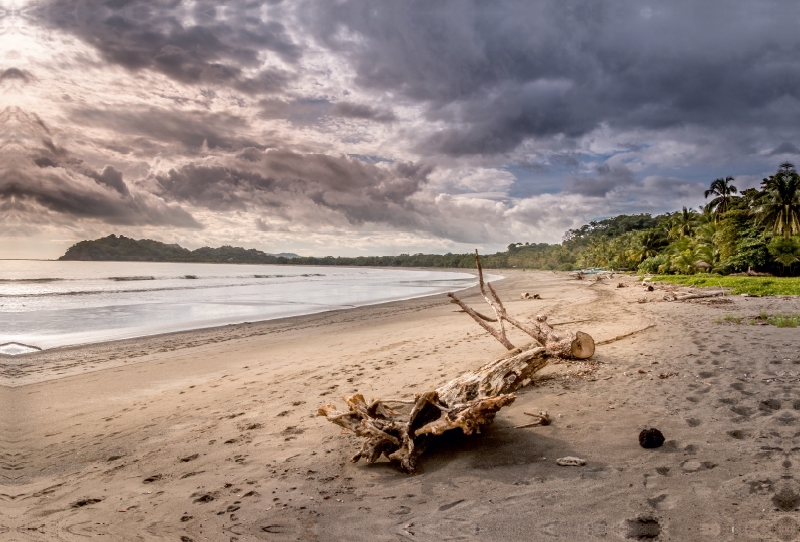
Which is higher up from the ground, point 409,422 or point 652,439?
point 409,422

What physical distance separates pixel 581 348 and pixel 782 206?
51034 mm

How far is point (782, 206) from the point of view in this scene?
1766 inches

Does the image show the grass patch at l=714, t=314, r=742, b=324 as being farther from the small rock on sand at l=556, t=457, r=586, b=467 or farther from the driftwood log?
the small rock on sand at l=556, t=457, r=586, b=467

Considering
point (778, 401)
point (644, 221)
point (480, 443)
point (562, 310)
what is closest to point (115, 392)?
point (480, 443)

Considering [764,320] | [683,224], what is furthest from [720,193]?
[764,320]

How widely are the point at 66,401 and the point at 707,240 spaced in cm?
5850

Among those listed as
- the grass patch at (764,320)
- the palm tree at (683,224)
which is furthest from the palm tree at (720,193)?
the grass patch at (764,320)

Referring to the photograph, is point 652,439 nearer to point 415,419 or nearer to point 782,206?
point 415,419

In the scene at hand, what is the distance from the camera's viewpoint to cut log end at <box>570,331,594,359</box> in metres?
8.52

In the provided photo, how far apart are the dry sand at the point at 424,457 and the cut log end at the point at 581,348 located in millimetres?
250

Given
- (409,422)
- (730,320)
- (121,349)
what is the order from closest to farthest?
(409,422) < (730,320) < (121,349)

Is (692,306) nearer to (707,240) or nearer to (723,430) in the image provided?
(723,430)

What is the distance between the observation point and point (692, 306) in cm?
1684

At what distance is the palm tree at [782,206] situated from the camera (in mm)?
43963
